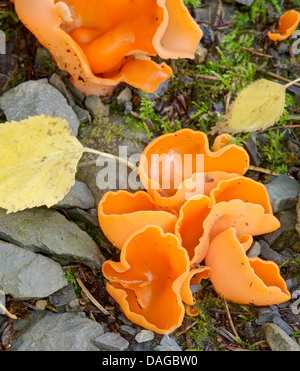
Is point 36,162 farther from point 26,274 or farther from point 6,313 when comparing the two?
point 6,313

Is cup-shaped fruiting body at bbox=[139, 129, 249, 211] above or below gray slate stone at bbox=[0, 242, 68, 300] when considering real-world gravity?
above

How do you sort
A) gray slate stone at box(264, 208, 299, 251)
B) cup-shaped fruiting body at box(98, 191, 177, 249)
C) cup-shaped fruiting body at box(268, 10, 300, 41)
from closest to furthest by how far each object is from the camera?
cup-shaped fruiting body at box(98, 191, 177, 249) → gray slate stone at box(264, 208, 299, 251) → cup-shaped fruiting body at box(268, 10, 300, 41)

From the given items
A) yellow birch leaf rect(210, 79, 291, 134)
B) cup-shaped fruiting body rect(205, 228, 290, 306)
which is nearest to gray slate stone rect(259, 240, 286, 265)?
cup-shaped fruiting body rect(205, 228, 290, 306)

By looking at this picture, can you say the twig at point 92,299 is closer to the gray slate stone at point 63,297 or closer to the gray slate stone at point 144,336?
the gray slate stone at point 63,297

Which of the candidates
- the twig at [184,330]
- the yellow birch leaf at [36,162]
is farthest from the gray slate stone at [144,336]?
the yellow birch leaf at [36,162]

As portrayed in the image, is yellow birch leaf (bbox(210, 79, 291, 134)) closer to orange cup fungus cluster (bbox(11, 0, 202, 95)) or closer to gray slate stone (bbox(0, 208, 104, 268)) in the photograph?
orange cup fungus cluster (bbox(11, 0, 202, 95))

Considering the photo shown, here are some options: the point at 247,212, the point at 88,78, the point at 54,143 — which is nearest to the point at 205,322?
the point at 247,212

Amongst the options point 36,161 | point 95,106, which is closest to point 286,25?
point 95,106
